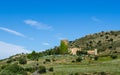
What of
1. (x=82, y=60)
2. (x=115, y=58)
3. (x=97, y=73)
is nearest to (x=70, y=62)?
(x=82, y=60)

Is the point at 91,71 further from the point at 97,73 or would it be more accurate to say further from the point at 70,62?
the point at 70,62

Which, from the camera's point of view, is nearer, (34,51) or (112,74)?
(112,74)

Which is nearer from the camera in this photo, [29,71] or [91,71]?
[91,71]

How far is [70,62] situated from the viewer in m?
150

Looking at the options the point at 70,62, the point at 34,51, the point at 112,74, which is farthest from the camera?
the point at 34,51

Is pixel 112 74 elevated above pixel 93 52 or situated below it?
below

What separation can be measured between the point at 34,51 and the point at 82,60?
165 feet

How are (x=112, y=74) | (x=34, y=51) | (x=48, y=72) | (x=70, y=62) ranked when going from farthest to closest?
(x=34, y=51) < (x=70, y=62) < (x=48, y=72) < (x=112, y=74)

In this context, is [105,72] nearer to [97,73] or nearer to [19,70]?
[97,73]

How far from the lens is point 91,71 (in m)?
114


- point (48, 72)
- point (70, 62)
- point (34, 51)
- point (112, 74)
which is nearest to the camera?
point (112, 74)

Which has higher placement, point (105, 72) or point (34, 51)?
point (34, 51)

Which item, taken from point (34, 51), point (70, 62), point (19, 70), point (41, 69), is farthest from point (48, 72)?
point (34, 51)

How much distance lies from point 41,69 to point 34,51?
75249 mm
